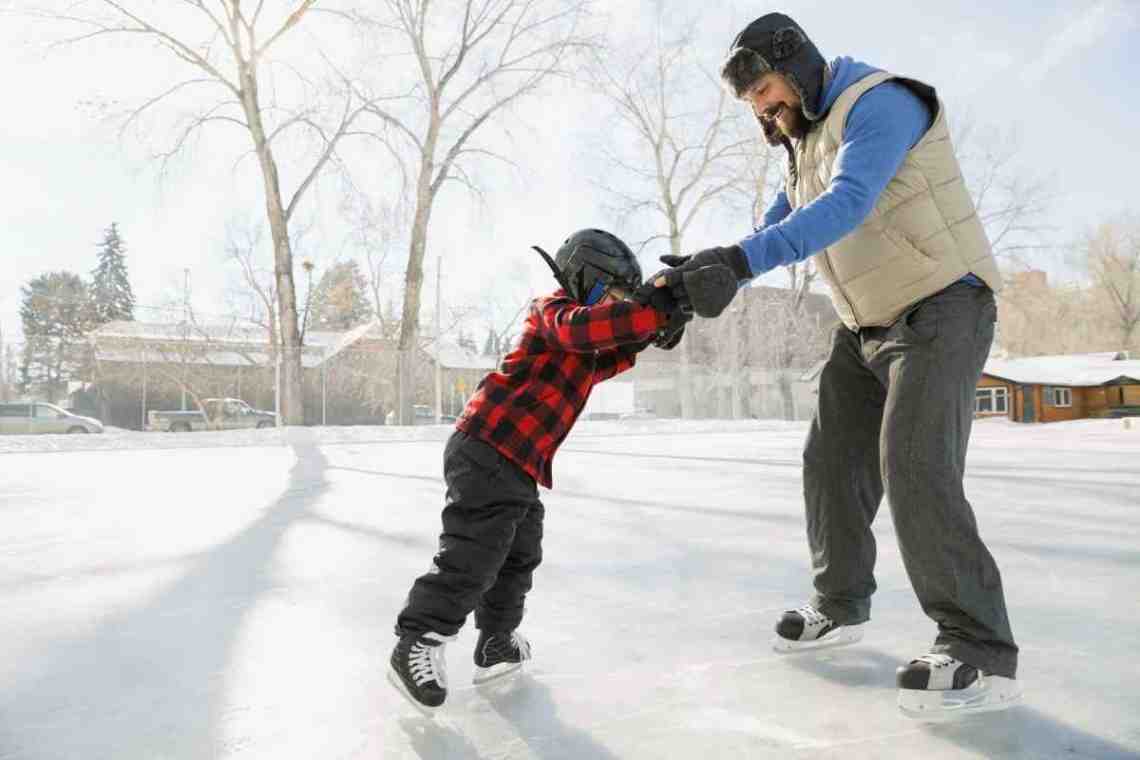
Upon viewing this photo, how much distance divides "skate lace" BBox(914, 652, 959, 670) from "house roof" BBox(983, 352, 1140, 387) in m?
29.6

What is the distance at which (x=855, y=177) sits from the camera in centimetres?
158

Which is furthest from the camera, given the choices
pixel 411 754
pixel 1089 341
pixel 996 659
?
pixel 1089 341

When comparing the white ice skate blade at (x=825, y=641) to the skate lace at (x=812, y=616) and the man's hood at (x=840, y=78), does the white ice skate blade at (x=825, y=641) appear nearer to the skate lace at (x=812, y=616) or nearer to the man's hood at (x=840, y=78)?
the skate lace at (x=812, y=616)

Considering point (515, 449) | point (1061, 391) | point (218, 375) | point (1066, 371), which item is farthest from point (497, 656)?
point (1066, 371)

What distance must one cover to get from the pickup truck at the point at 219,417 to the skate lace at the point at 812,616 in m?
14.0

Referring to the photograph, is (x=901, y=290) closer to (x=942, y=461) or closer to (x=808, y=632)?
(x=942, y=461)

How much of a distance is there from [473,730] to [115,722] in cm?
66

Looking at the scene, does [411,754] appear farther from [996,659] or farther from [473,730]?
[996,659]

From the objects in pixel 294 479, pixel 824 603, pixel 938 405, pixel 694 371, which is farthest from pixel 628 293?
pixel 694 371

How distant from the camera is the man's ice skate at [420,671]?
1.53m

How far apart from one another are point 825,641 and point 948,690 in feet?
1.42

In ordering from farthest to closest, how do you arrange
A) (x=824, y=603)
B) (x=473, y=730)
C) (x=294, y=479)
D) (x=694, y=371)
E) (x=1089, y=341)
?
1. (x=1089, y=341)
2. (x=694, y=371)
3. (x=294, y=479)
4. (x=824, y=603)
5. (x=473, y=730)

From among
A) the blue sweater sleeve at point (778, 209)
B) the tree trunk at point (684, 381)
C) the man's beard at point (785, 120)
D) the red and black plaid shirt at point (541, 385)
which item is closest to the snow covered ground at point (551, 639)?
the red and black plaid shirt at point (541, 385)

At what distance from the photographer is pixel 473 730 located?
4.72 ft
